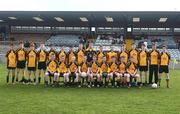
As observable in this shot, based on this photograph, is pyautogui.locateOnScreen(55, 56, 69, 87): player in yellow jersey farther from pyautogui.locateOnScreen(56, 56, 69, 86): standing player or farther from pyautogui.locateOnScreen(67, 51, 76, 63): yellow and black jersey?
pyautogui.locateOnScreen(67, 51, 76, 63): yellow and black jersey

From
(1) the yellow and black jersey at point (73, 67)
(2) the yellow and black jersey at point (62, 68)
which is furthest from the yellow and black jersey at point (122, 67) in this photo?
(2) the yellow and black jersey at point (62, 68)

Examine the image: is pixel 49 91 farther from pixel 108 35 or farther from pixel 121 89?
pixel 108 35

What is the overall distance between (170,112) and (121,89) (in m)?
4.97

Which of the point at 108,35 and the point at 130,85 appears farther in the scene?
the point at 108,35

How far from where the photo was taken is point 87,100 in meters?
11.6

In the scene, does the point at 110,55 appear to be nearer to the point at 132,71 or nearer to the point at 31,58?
the point at 132,71

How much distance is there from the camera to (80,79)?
15422mm

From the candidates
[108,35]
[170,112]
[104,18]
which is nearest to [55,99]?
[170,112]

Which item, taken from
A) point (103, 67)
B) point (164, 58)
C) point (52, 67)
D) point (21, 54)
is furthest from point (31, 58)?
point (164, 58)

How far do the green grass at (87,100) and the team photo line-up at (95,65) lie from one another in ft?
2.31

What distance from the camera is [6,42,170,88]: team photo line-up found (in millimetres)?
15203

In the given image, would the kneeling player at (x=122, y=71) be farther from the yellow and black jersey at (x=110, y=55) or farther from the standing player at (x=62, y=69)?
the standing player at (x=62, y=69)

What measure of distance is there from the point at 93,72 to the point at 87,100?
369cm

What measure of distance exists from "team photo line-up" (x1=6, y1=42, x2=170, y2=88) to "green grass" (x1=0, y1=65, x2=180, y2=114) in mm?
703
